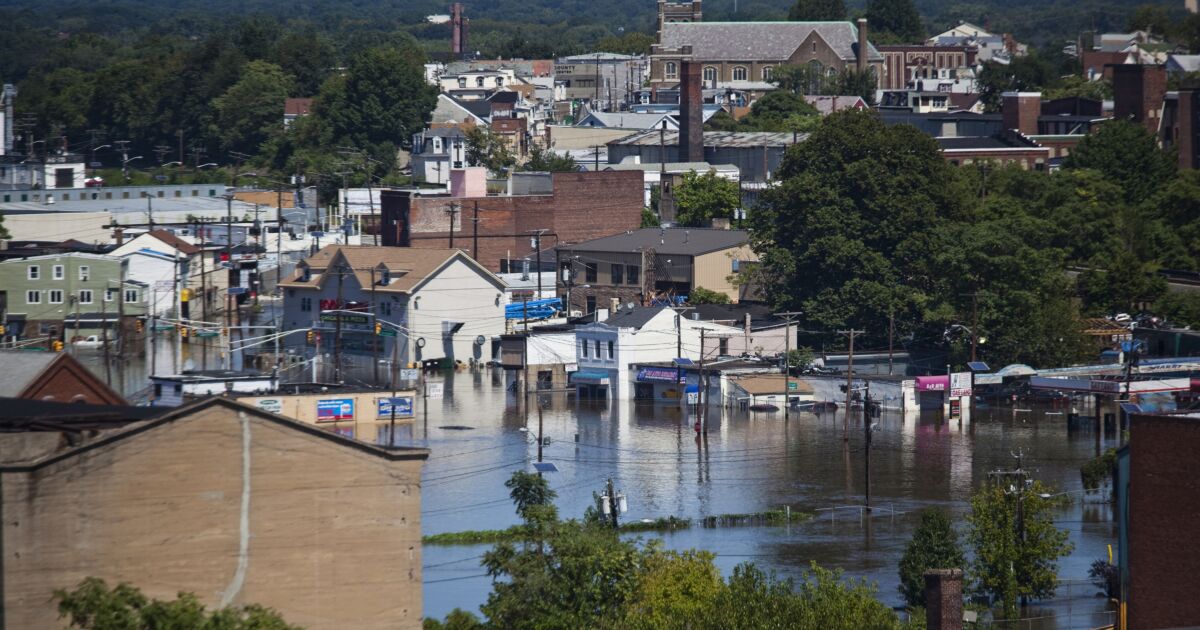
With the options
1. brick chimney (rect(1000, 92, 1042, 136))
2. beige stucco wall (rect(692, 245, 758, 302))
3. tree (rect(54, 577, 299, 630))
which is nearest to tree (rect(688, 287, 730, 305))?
beige stucco wall (rect(692, 245, 758, 302))

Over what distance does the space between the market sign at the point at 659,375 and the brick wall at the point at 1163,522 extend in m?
24.1

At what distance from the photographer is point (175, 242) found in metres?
51.4

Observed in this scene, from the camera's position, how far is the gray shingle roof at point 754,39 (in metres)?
103

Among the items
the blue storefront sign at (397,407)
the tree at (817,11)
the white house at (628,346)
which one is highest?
the tree at (817,11)

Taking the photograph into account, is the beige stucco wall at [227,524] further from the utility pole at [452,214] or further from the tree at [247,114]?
the tree at [247,114]

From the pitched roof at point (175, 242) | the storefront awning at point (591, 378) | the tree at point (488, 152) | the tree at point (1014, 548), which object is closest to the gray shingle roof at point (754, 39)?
the tree at point (488, 152)

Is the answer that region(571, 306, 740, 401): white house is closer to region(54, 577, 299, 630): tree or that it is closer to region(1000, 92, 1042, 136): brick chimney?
region(54, 577, 299, 630): tree

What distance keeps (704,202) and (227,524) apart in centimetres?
4636

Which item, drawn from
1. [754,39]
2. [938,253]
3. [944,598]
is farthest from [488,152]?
[944,598]

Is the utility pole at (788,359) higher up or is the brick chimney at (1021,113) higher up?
the brick chimney at (1021,113)

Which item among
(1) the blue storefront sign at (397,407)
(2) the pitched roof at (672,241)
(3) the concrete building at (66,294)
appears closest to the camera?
(1) the blue storefront sign at (397,407)

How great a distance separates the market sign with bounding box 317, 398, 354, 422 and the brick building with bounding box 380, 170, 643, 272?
67.9 ft

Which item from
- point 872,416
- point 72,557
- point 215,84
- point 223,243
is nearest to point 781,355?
point 872,416

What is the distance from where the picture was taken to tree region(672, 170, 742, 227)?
5938 centimetres
